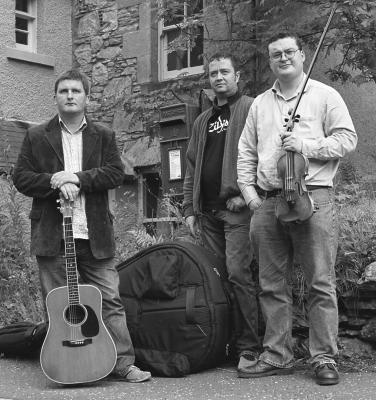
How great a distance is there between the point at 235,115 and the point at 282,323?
150 centimetres

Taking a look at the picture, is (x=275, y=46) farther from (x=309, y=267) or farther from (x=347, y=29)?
(x=347, y=29)

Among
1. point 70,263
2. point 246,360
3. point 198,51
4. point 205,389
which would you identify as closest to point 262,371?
point 246,360

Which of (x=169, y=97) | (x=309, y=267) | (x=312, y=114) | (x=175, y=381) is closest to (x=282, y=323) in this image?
(x=309, y=267)

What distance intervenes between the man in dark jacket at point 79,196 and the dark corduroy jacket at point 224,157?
653mm

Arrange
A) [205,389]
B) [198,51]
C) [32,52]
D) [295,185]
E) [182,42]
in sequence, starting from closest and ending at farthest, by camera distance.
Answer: [295,185] < [205,389] < [182,42] < [198,51] < [32,52]

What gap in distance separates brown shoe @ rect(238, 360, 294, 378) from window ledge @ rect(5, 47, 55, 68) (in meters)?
7.40

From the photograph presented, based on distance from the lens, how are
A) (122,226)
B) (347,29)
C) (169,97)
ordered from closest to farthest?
1. (347,29)
2. (122,226)
3. (169,97)

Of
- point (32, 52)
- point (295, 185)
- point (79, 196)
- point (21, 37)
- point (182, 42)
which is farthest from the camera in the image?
point (21, 37)

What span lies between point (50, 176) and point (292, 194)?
1.55m

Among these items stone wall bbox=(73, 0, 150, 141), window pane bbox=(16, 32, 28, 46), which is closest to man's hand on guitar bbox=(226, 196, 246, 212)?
stone wall bbox=(73, 0, 150, 141)

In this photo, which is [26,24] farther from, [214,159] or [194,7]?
[214,159]

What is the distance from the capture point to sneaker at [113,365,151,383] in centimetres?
533

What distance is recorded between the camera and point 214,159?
5.87 meters

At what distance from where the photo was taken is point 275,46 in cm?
527
